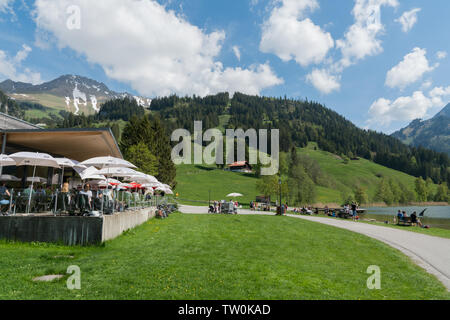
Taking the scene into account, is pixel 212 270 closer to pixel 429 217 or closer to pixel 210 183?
pixel 429 217

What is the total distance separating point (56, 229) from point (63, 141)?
43.1 ft

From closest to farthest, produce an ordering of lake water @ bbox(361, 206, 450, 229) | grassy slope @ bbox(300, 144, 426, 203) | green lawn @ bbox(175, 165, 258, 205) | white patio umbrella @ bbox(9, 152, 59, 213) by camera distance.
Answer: white patio umbrella @ bbox(9, 152, 59, 213) → lake water @ bbox(361, 206, 450, 229) → green lawn @ bbox(175, 165, 258, 205) → grassy slope @ bbox(300, 144, 426, 203)

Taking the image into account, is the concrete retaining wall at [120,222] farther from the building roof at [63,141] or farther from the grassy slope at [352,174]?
the grassy slope at [352,174]

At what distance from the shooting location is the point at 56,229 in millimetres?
11102

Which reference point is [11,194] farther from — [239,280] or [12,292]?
[239,280]

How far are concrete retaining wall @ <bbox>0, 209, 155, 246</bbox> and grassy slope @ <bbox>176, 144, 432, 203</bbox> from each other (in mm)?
55010

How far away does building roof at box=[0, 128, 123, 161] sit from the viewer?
1881 cm

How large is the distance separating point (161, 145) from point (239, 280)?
156 ft

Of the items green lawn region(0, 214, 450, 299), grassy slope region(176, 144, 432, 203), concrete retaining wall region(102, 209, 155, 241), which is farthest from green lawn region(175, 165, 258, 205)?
green lawn region(0, 214, 450, 299)

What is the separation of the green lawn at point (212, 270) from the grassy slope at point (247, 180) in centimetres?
5575

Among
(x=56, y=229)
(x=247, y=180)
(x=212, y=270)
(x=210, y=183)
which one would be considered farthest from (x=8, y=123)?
(x=247, y=180)

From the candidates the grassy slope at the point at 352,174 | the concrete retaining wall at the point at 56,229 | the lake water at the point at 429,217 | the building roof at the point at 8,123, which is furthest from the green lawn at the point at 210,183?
the concrete retaining wall at the point at 56,229

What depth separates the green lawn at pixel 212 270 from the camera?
20.0ft

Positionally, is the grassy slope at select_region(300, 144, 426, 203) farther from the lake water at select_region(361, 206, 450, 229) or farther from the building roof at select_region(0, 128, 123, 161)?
the building roof at select_region(0, 128, 123, 161)
